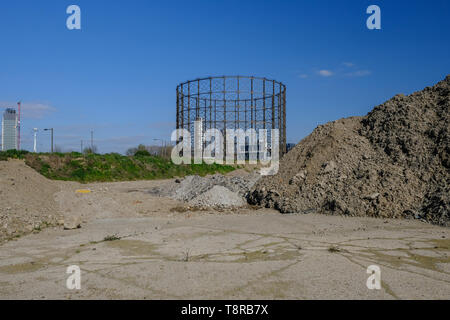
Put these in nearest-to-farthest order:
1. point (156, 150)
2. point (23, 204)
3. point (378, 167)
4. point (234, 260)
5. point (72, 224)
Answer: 1. point (234, 260)
2. point (72, 224)
3. point (23, 204)
4. point (378, 167)
5. point (156, 150)

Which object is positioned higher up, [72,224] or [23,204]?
[23,204]

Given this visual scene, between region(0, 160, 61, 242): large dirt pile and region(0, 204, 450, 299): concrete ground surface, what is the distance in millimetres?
433

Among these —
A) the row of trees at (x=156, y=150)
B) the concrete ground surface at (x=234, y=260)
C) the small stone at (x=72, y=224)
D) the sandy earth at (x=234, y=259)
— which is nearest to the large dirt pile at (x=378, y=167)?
the sandy earth at (x=234, y=259)

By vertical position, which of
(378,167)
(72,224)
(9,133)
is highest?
(9,133)

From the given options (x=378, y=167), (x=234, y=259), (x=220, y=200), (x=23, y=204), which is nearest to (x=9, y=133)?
(x=23, y=204)

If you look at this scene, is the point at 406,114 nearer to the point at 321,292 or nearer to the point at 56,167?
the point at 321,292

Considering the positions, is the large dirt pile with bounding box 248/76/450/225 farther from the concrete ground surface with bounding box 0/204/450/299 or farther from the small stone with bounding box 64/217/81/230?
the small stone with bounding box 64/217/81/230

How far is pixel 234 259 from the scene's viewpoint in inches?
145

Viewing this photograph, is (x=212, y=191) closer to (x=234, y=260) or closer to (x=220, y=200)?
(x=220, y=200)

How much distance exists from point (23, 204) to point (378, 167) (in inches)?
287

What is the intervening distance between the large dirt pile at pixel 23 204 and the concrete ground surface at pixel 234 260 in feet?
1.42

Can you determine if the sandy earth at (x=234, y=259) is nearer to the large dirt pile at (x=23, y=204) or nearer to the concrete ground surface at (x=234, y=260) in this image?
the concrete ground surface at (x=234, y=260)

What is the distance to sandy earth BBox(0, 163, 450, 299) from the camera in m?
2.72

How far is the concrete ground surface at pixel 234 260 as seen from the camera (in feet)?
8.90
